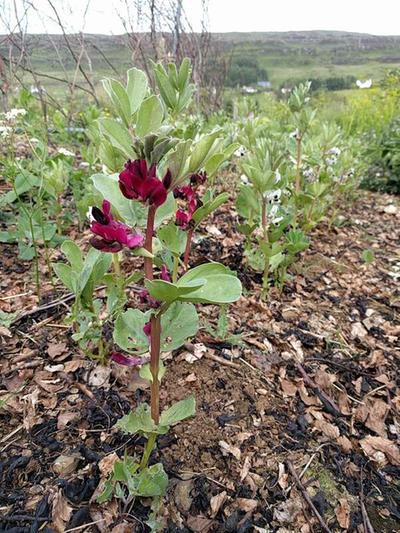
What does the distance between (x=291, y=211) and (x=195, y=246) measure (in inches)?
27.3

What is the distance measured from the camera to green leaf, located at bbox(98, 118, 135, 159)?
77 centimetres

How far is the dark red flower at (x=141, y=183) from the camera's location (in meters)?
0.74

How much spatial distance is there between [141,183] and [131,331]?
39 centimetres

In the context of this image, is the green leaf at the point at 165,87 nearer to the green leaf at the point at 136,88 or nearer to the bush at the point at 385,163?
the green leaf at the point at 136,88

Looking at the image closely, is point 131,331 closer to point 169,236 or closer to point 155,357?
point 155,357

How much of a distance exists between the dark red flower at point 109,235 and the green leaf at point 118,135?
11 cm

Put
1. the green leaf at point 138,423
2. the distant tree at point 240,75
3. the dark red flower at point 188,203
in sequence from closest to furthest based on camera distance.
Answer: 1. the green leaf at point 138,423
2. the dark red flower at point 188,203
3. the distant tree at point 240,75

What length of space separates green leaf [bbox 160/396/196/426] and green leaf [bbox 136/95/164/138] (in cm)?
61

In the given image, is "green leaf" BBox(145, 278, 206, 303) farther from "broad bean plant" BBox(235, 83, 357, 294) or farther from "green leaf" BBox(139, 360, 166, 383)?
"broad bean plant" BBox(235, 83, 357, 294)

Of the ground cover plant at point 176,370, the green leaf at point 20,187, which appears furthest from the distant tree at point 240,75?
the ground cover plant at point 176,370

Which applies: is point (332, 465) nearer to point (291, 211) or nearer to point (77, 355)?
point (77, 355)

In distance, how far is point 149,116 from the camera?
0.78m

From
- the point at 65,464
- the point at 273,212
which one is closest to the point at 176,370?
the point at 65,464

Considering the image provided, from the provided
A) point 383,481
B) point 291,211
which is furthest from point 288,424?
point 291,211
